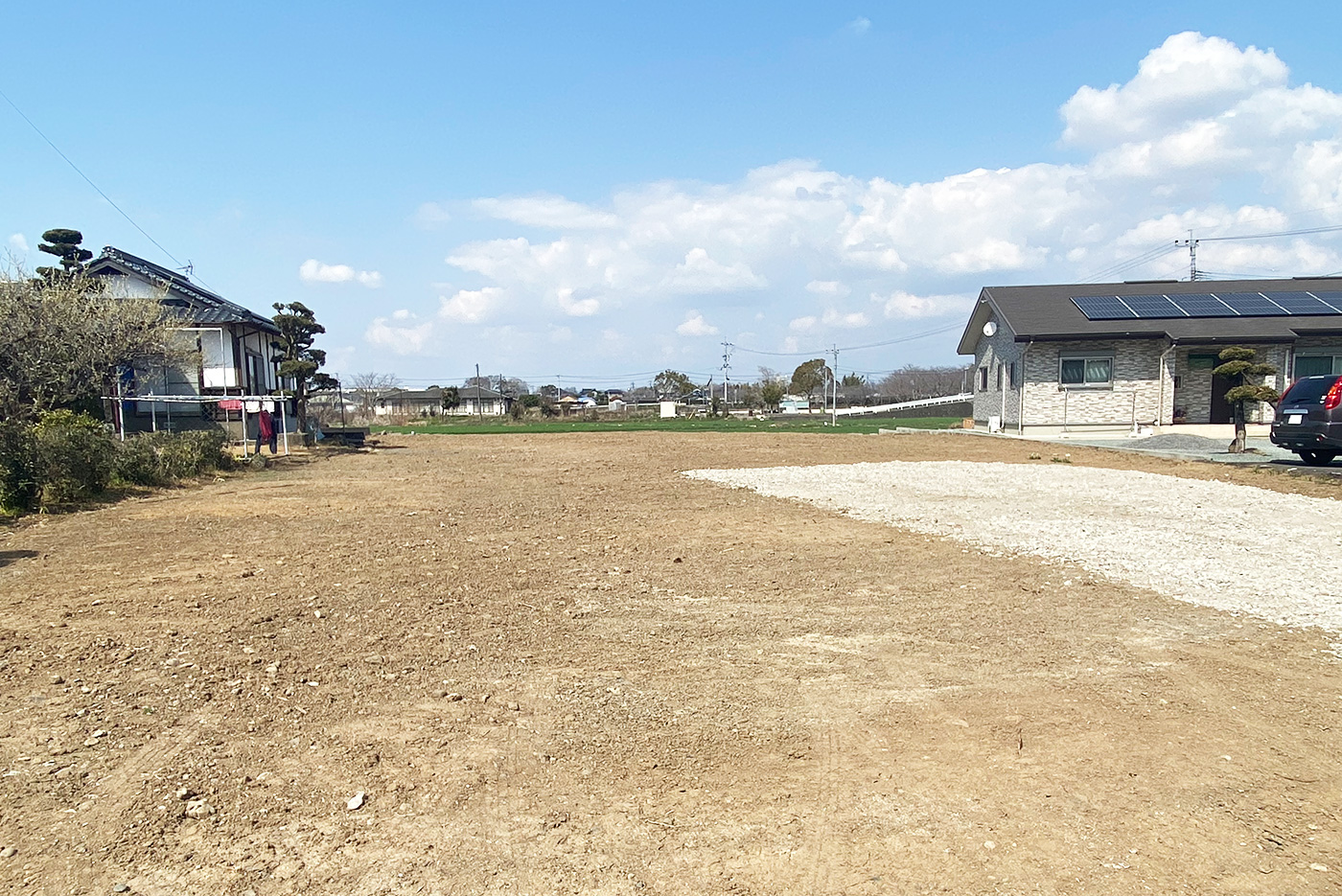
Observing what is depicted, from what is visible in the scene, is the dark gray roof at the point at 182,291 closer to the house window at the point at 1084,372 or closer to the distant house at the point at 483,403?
the house window at the point at 1084,372

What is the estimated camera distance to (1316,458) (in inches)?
607

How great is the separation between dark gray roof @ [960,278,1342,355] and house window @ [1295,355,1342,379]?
82cm

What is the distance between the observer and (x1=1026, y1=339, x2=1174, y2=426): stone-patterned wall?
1079 inches

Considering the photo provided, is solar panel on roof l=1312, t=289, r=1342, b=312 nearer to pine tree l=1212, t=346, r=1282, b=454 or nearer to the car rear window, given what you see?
pine tree l=1212, t=346, r=1282, b=454

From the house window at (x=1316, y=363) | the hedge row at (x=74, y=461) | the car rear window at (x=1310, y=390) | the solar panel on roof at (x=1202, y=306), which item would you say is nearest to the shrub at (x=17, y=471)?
the hedge row at (x=74, y=461)

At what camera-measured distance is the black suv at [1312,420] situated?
14.0 metres

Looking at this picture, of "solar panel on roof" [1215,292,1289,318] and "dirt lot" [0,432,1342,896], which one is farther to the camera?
"solar panel on roof" [1215,292,1289,318]

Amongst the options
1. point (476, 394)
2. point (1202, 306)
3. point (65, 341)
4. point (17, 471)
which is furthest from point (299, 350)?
point (476, 394)

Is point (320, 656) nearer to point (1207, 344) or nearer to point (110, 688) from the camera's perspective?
point (110, 688)

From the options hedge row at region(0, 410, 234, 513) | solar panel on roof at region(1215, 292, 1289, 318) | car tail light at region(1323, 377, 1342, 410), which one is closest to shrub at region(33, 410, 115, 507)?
hedge row at region(0, 410, 234, 513)

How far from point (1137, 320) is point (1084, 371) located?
2387 millimetres

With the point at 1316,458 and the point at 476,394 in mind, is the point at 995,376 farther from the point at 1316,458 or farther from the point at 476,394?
the point at 476,394

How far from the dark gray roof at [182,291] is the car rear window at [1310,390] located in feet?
88.2

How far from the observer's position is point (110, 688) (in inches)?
169
